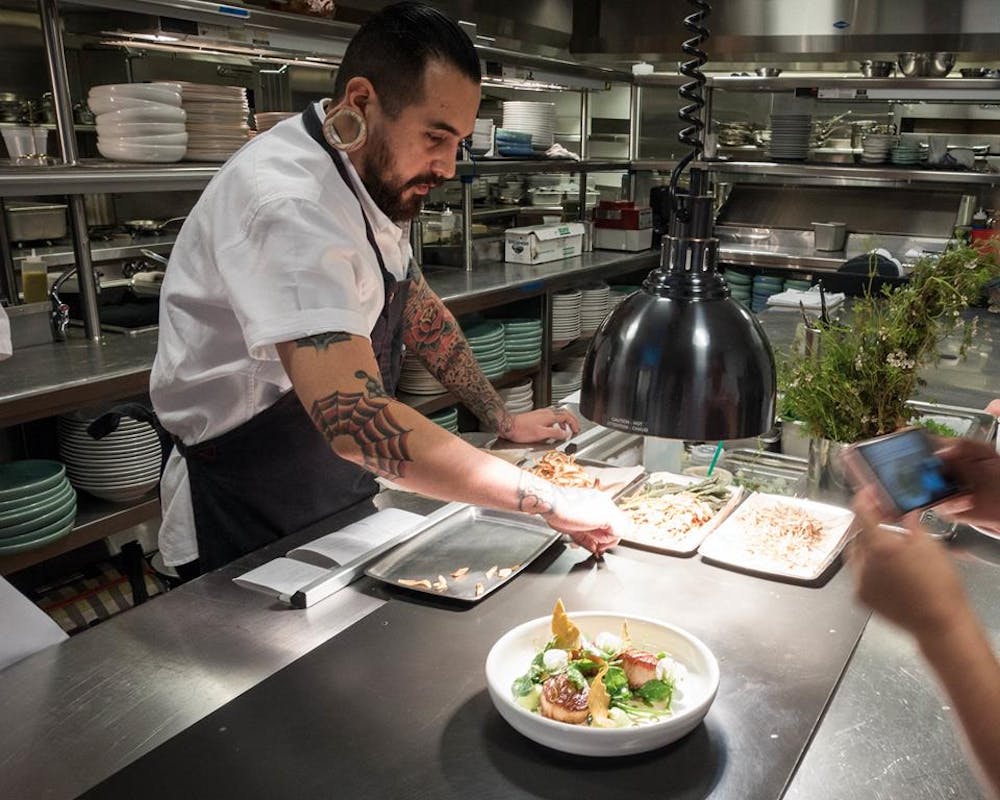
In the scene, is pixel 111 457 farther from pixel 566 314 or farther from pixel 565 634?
pixel 566 314

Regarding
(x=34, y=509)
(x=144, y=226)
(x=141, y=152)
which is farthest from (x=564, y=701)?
(x=144, y=226)

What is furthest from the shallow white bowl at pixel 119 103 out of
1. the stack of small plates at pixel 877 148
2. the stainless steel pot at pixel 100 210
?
the stack of small plates at pixel 877 148

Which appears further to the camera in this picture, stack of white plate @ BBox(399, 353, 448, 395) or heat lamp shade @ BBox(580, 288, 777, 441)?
stack of white plate @ BBox(399, 353, 448, 395)

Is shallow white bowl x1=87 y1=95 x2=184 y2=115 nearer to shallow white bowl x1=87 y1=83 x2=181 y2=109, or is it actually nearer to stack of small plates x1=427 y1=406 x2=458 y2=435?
shallow white bowl x1=87 y1=83 x2=181 y2=109

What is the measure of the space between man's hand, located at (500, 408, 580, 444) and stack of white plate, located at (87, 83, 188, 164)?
1.68 metres

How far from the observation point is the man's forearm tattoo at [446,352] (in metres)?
2.31

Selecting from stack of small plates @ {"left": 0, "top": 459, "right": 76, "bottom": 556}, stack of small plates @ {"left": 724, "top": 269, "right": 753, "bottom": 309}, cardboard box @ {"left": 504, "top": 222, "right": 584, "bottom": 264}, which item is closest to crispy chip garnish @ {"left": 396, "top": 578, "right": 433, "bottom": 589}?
stack of small plates @ {"left": 0, "top": 459, "right": 76, "bottom": 556}

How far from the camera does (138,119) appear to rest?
3.00 meters

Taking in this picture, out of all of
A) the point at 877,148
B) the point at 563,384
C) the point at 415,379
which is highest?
the point at 877,148

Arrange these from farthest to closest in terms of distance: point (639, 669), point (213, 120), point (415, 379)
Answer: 1. point (415, 379)
2. point (213, 120)
3. point (639, 669)

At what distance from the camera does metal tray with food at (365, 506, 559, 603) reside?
1533 mm

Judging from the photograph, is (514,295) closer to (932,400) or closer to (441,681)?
(932,400)

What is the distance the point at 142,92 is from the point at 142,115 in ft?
0.24

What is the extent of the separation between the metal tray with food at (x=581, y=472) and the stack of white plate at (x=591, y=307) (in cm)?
298
